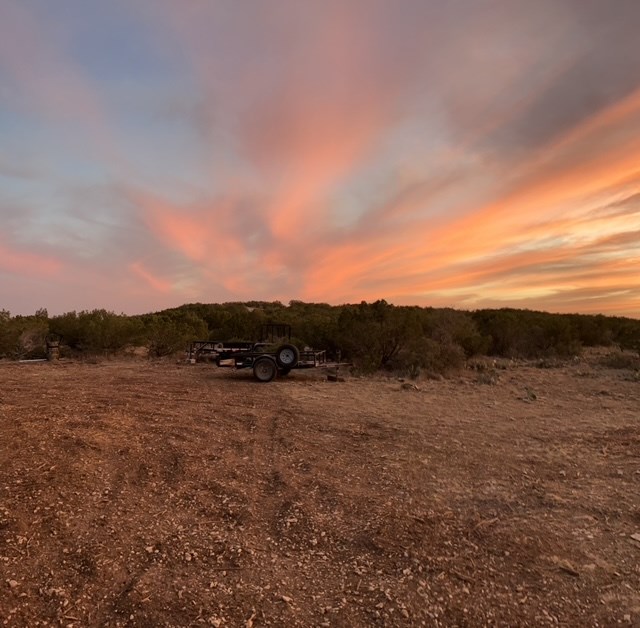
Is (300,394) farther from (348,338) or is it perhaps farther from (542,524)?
Answer: (542,524)

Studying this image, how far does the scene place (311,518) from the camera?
205 inches

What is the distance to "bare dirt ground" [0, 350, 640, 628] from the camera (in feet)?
12.2

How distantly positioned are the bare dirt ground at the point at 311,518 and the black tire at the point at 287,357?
17.2 ft

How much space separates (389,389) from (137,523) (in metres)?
10.2

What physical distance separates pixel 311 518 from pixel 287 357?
10.5m

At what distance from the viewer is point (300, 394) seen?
13.0 metres

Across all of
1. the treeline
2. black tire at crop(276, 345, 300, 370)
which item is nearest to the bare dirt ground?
black tire at crop(276, 345, 300, 370)

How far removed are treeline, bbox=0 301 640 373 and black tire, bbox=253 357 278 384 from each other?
4.11m

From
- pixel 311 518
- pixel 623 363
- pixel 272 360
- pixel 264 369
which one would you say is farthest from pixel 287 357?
pixel 623 363

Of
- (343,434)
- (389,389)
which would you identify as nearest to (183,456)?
(343,434)

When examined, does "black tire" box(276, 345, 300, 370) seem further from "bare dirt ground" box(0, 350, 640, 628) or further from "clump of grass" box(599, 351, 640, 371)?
"clump of grass" box(599, 351, 640, 371)

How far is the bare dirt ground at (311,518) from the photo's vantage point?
3.72m

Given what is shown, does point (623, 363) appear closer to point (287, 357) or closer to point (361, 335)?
point (361, 335)

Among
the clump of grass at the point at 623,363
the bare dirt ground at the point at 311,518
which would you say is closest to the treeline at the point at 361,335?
the clump of grass at the point at 623,363
